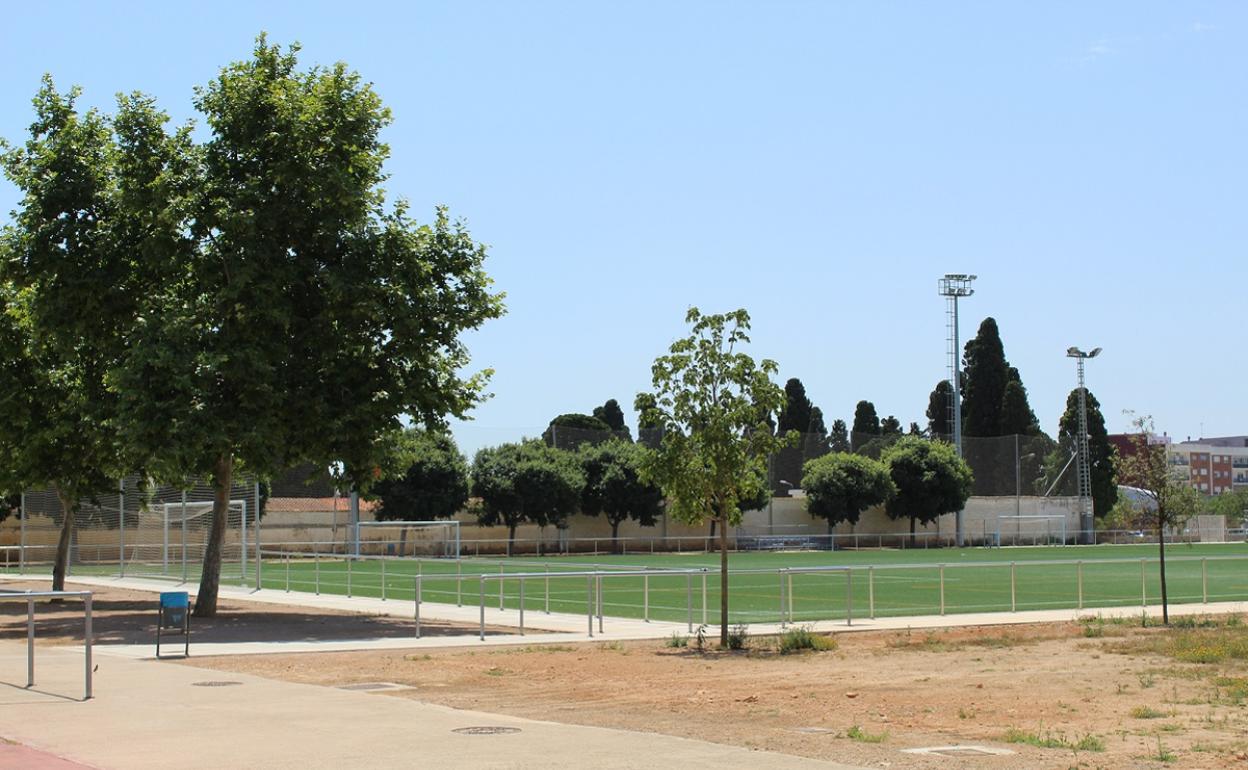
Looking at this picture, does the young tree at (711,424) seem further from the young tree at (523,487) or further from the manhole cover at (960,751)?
the young tree at (523,487)

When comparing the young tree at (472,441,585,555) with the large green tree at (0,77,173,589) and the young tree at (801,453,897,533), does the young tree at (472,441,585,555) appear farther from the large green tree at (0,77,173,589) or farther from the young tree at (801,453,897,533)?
the large green tree at (0,77,173,589)

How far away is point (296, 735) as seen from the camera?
41.4ft

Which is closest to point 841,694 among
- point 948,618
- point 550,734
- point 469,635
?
point 550,734

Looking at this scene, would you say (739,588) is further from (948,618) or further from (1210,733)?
(1210,733)

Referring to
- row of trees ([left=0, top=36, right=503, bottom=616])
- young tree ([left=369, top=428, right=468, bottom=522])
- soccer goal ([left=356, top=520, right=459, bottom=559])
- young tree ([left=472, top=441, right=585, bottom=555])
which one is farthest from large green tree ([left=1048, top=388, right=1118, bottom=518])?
row of trees ([left=0, top=36, right=503, bottom=616])

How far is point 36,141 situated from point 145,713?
809 inches

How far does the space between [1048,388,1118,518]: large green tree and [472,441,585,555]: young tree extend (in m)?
43.2

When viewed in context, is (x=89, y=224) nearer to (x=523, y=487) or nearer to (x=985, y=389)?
(x=523, y=487)

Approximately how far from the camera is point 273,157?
29.4 m

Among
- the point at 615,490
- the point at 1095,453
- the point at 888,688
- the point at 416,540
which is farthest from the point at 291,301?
the point at 1095,453

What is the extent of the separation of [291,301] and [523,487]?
171 ft

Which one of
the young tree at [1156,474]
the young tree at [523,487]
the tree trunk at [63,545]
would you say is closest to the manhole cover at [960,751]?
the young tree at [1156,474]

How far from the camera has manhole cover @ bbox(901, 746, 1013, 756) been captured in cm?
1171

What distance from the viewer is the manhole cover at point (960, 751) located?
38.4ft
